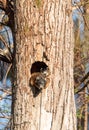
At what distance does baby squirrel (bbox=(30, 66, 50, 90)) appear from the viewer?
2045 millimetres

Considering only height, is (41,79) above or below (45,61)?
below

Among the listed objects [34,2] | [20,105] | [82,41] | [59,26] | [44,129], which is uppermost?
[82,41]

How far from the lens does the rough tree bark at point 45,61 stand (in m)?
2.06

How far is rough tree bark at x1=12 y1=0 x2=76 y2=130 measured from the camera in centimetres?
206

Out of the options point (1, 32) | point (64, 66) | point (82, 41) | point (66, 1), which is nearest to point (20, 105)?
point (64, 66)

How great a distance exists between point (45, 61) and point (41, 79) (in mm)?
117

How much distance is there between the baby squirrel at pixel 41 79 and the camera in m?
2.04

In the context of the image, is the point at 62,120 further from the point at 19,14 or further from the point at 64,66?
the point at 19,14

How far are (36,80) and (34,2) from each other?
0.49 metres

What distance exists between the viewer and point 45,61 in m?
2.13

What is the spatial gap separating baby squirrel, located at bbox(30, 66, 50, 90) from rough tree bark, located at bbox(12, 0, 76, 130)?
0.03 metres

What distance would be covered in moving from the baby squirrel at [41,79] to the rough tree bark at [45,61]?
0.09 ft

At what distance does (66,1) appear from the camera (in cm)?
226

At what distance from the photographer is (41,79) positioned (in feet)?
6.82
